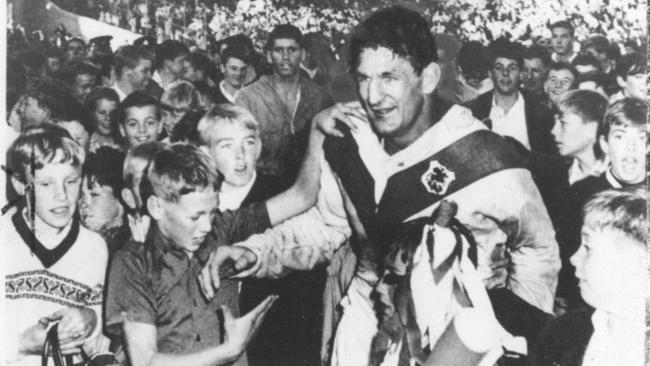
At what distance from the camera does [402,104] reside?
13.8 feet

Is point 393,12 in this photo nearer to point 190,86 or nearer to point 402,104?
point 402,104

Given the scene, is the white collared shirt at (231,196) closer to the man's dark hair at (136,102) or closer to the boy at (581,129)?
the man's dark hair at (136,102)

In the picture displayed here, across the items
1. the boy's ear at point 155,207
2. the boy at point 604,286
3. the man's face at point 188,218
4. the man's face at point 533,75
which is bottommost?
the boy at point 604,286

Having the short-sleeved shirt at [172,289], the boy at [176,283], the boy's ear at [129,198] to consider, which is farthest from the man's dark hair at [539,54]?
the boy's ear at [129,198]

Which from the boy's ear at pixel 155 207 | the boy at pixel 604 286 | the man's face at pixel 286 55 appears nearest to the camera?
the boy at pixel 604 286

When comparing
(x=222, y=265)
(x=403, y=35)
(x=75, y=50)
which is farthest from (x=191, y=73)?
(x=403, y=35)

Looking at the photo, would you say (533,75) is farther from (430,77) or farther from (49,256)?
(49,256)

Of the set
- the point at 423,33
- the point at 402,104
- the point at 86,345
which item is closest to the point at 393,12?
the point at 423,33

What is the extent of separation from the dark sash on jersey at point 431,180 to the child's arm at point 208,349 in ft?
2.12

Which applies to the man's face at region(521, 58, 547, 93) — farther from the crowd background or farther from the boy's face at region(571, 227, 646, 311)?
the boy's face at region(571, 227, 646, 311)

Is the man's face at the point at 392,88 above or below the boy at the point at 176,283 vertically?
above

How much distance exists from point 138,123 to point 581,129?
7.29 feet

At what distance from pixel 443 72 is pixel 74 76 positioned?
1885mm

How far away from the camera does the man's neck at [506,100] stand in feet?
13.8
